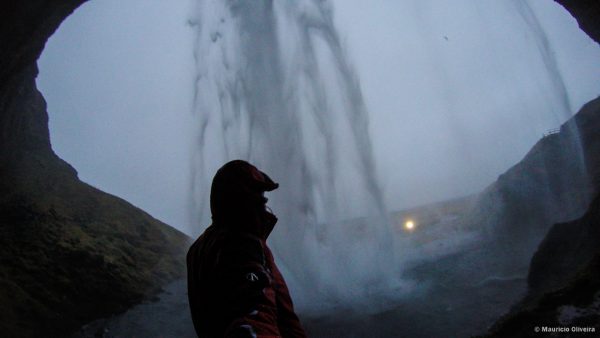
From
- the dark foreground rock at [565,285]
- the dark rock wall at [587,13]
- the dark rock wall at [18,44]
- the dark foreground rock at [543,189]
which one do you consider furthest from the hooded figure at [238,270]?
the dark foreground rock at [543,189]

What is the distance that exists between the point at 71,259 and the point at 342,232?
1584 cm

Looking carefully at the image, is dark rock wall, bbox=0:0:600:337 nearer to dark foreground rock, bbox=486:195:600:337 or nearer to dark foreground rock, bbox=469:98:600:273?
dark foreground rock, bbox=469:98:600:273

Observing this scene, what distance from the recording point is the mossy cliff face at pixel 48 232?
1266cm

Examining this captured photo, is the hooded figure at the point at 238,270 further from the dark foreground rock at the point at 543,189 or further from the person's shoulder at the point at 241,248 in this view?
the dark foreground rock at the point at 543,189

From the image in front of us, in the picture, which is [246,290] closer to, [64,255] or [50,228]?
[64,255]

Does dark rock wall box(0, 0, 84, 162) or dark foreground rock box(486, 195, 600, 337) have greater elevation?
dark rock wall box(0, 0, 84, 162)

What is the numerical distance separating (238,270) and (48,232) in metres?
21.1

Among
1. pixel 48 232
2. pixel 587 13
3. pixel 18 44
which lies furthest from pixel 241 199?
pixel 48 232

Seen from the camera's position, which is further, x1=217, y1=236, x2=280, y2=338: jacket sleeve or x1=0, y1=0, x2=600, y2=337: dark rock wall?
x1=0, y1=0, x2=600, y2=337: dark rock wall

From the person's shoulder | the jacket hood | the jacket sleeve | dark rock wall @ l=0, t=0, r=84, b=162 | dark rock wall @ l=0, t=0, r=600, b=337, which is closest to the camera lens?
the jacket sleeve

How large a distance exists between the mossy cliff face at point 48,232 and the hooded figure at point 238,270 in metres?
12.8

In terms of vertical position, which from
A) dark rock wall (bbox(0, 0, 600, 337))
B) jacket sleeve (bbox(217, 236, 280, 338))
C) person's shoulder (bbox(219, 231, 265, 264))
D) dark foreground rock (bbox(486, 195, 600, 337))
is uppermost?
dark rock wall (bbox(0, 0, 600, 337))

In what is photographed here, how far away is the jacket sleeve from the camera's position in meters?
1.42

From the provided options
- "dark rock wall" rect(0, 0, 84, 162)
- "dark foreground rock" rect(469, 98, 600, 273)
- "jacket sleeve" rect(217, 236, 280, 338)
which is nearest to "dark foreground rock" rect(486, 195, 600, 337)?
"dark foreground rock" rect(469, 98, 600, 273)
